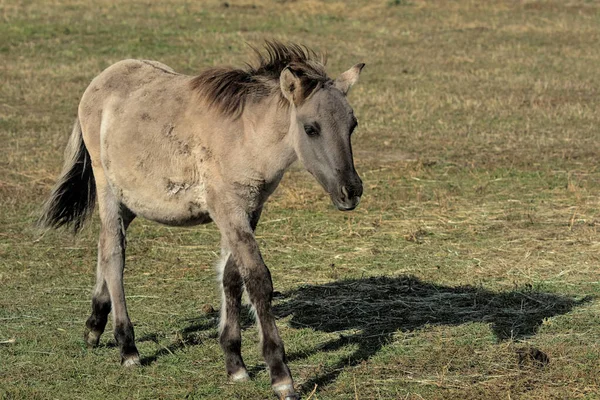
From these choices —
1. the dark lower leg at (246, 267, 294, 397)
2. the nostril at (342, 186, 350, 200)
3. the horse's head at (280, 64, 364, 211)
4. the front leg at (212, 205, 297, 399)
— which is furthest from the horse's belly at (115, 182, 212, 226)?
the nostril at (342, 186, 350, 200)

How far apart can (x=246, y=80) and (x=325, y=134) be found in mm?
932

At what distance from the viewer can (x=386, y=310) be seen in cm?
776

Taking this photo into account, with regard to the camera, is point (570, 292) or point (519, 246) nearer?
point (570, 292)

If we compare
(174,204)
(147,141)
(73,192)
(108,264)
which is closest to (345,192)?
(174,204)

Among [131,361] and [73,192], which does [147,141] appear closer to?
[73,192]

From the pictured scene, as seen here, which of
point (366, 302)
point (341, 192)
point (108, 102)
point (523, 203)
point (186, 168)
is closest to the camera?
point (341, 192)

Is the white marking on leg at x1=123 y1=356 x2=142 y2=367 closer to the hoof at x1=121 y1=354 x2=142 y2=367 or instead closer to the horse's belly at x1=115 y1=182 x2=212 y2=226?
the hoof at x1=121 y1=354 x2=142 y2=367

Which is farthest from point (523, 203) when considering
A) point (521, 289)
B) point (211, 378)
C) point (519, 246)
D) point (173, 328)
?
point (211, 378)

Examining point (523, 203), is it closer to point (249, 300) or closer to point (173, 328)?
point (173, 328)

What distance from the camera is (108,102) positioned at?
7031 mm

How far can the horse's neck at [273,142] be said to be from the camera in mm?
6082

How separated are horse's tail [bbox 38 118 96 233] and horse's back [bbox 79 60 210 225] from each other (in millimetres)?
357

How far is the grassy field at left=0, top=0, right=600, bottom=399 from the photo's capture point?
6.36 metres

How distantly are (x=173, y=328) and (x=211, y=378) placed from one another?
1197 mm
